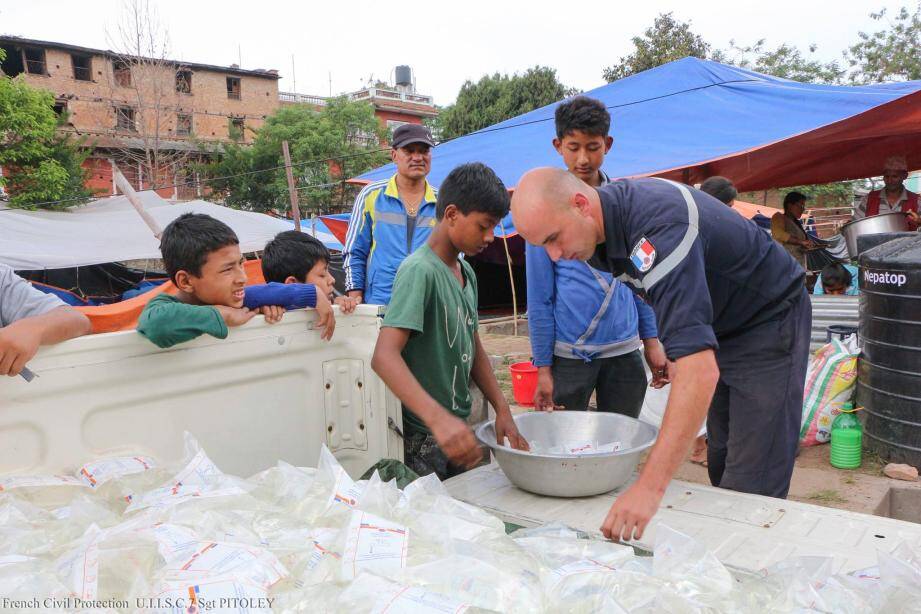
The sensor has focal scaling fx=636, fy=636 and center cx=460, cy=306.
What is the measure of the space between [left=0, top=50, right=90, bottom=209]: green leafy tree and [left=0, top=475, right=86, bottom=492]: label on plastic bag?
50.0 ft

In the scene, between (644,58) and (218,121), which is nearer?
(644,58)

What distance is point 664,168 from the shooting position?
592 centimetres

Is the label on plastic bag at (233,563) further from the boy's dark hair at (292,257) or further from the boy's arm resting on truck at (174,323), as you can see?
the boy's dark hair at (292,257)

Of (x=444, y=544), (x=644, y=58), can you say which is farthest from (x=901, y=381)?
(x=644, y=58)

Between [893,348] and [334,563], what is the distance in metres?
3.48

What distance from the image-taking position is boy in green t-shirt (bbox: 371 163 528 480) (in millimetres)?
1714

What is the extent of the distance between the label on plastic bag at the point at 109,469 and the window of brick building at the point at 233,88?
31.9 m

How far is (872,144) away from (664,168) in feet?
11.3

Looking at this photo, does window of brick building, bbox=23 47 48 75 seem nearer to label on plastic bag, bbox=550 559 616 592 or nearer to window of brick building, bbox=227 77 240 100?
window of brick building, bbox=227 77 240 100

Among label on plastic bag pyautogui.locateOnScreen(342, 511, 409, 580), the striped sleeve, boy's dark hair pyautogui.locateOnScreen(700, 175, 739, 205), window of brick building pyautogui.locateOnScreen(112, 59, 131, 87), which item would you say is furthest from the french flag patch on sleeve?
window of brick building pyautogui.locateOnScreen(112, 59, 131, 87)

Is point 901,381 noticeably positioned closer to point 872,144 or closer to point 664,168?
point 664,168

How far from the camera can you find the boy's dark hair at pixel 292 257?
263 cm

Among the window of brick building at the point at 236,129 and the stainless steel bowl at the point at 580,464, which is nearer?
the stainless steel bowl at the point at 580,464

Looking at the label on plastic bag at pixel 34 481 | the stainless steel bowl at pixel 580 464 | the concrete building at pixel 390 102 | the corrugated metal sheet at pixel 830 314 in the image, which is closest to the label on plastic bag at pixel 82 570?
the label on plastic bag at pixel 34 481
